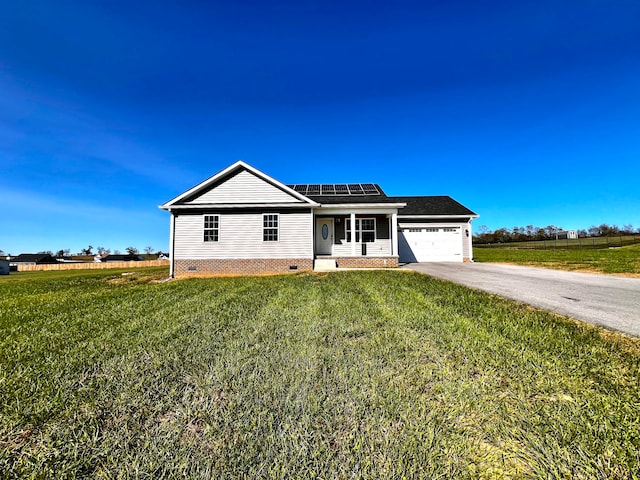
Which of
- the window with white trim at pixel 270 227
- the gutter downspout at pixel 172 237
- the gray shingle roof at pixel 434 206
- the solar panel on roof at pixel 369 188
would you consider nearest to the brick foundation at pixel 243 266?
the gutter downspout at pixel 172 237

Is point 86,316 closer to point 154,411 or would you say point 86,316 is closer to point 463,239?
point 154,411

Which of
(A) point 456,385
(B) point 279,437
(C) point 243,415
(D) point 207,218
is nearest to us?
(B) point 279,437

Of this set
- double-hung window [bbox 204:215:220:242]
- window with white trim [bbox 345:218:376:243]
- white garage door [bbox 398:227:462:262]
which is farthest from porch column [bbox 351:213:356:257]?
double-hung window [bbox 204:215:220:242]

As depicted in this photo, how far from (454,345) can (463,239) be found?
1645 cm

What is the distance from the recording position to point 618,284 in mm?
7988

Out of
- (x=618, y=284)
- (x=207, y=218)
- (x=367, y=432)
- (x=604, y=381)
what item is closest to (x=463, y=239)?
(x=618, y=284)

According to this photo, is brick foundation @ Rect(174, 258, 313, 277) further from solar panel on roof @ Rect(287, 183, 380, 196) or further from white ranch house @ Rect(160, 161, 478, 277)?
solar panel on roof @ Rect(287, 183, 380, 196)

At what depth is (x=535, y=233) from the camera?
4900 cm

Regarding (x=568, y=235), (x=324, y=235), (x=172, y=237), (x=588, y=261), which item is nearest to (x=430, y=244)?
(x=324, y=235)

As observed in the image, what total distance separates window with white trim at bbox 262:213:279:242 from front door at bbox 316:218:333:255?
2.86 m

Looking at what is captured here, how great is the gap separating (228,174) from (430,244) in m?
13.1

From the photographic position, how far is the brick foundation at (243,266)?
14.0 m

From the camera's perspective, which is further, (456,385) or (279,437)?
(456,385)

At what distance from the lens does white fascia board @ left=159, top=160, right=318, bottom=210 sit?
542 inches
